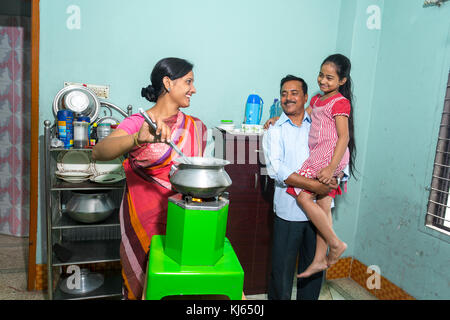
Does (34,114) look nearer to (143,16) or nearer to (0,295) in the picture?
(143,16)

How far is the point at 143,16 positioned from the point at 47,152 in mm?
1249

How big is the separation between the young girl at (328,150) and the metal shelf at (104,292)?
4.60 feet

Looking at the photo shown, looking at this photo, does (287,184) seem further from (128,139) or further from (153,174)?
(128,139)

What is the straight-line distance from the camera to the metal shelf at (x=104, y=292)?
91.8 inches

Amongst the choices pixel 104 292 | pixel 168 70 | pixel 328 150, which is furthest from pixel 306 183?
pixel 104 292

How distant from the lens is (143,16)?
2549mm

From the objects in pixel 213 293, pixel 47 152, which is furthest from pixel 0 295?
pixel 213 293

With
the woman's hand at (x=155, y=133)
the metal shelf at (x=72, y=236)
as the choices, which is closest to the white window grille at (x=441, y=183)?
the woman's hand at (x=155, y=133)

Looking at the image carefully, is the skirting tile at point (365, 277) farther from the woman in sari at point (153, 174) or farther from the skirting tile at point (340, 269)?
the woman in sari at point (153, 174)

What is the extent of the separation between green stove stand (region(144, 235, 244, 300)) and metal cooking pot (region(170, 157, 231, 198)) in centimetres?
26

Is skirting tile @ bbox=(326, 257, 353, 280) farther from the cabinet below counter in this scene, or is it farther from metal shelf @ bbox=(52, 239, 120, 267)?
metal shelf @ bbox=(52, 239, 120, 267)

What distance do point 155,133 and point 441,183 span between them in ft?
6.89

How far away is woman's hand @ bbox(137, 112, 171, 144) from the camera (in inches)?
47.8

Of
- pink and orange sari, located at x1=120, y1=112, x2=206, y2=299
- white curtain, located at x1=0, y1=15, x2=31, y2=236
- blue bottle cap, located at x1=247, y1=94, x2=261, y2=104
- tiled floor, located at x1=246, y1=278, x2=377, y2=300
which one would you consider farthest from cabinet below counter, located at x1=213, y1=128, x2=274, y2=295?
white curtain, located at x1=0, y1=15, x2=31, y2=236
